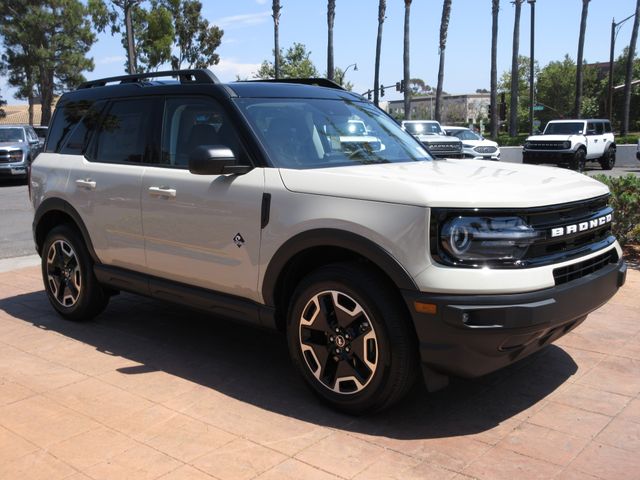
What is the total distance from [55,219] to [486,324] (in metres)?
4.14

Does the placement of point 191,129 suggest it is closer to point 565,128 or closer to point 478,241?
point 478,241

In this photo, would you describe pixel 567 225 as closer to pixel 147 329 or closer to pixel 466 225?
pixel 466 225

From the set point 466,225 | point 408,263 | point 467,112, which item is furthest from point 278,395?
point 467,112

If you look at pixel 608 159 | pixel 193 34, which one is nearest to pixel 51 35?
pixel 193 34

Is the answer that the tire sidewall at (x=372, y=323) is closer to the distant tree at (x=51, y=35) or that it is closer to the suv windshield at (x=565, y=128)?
the suv windshield at (x=565, y=128)

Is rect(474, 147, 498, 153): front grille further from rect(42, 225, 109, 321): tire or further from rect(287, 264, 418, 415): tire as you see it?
rect(287, 264, 418, 415): tire

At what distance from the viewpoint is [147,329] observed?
219 inches

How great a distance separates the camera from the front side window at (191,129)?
14.2 ft

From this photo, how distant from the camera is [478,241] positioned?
3.22 metres

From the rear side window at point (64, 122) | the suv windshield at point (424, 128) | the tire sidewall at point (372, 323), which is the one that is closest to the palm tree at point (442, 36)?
the suv windshield at point (424, 128)

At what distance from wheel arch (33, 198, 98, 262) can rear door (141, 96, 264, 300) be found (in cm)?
86

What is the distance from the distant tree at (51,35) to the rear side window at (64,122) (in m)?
41.0

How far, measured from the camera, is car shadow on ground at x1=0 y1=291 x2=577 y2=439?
369 centimetres

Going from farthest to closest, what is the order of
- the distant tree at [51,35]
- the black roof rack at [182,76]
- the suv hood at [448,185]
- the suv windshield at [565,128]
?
the distant tree at [51,35] → the suv windshield at [565,128] → the black roof rack at [182,76] → the suv hood at [448,185]
